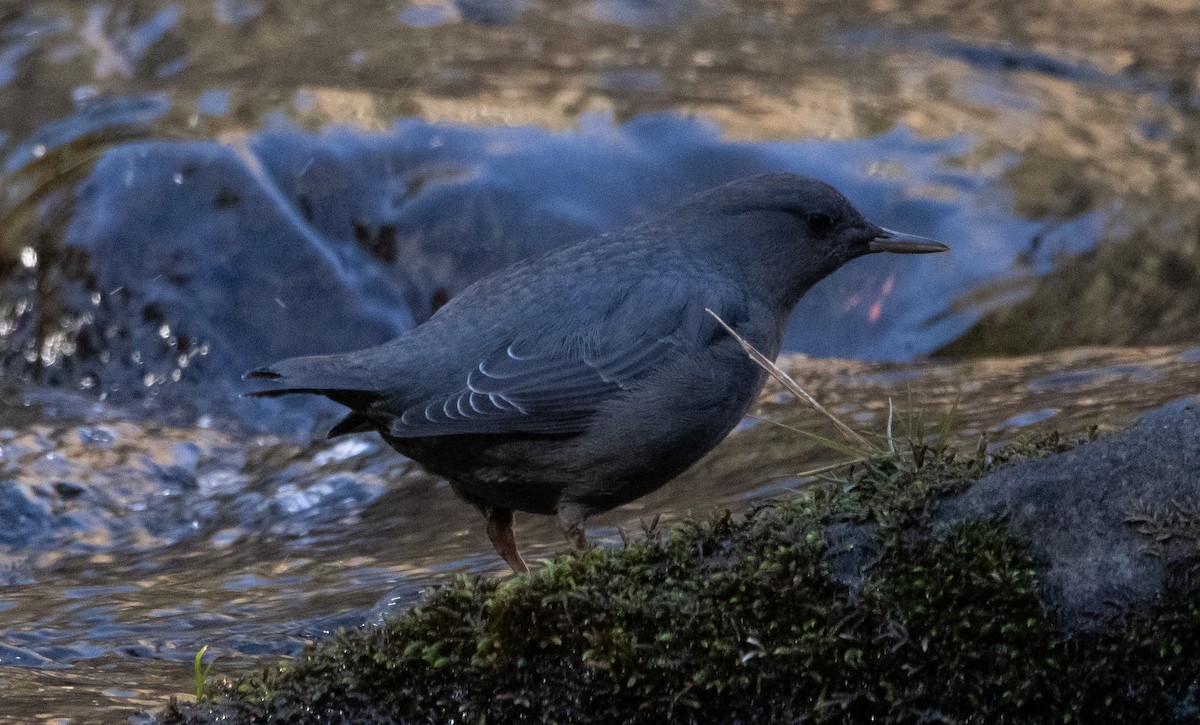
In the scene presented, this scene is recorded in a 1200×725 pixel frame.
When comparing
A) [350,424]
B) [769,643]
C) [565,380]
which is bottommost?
[350,424]

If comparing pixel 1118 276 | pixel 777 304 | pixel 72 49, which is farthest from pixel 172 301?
pixel 1118 276

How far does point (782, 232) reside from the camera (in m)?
4.52

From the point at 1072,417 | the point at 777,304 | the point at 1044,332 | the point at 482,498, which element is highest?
the point at 777,304

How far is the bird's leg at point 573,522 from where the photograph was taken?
411 cm

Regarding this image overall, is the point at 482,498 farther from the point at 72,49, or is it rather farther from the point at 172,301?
the point at 72,49

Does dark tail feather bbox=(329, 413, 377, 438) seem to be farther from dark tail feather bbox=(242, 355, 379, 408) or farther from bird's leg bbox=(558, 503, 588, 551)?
bird's leg bbox=(558, 503, 588, 551)

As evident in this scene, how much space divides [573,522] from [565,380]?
15.5 inches

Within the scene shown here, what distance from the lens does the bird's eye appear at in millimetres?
4555

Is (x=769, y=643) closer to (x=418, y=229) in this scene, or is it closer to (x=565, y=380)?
(x=565, y=380)

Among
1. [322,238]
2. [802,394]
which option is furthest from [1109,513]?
[322,238]

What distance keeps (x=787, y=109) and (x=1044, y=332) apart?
2030 millimetres

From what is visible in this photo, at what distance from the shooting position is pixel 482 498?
4.29 m

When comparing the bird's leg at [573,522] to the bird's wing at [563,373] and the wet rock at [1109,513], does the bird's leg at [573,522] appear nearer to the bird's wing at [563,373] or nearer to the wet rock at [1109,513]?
the bird's wing at [563,373]

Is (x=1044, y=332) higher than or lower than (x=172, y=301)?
lower
